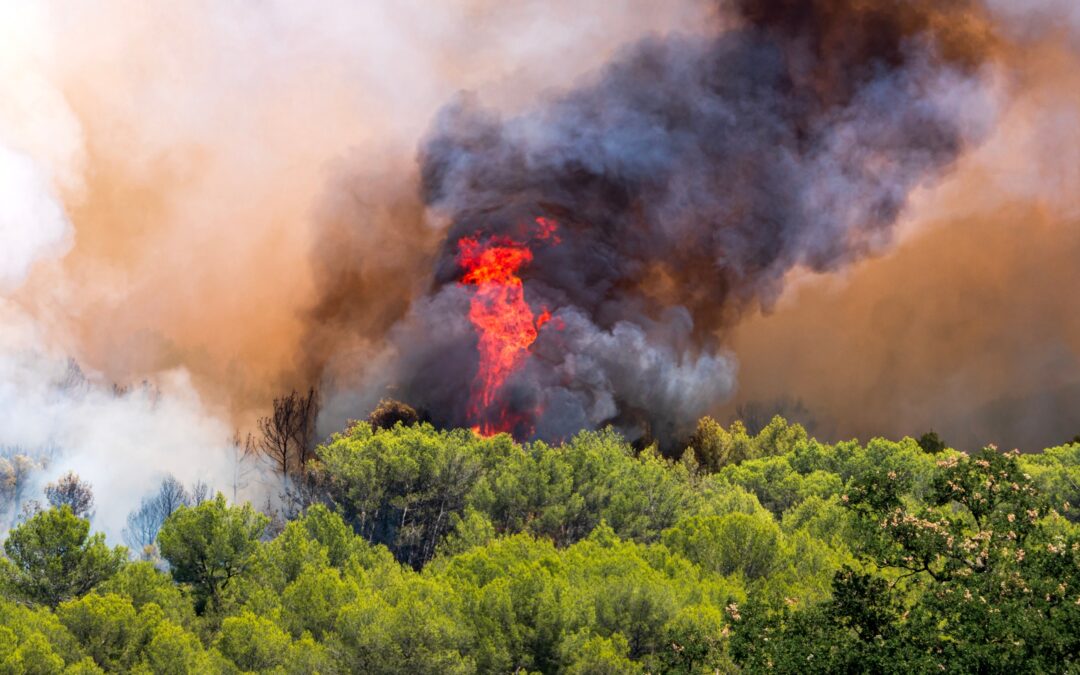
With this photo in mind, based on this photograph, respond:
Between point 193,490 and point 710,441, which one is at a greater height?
point 710,441

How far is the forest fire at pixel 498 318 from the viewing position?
117m

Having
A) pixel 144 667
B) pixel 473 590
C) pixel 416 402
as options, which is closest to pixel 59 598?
pixel 144 667

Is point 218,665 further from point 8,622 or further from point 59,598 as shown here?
point 59,598

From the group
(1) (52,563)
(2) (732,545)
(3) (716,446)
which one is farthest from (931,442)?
(1) (52,563)

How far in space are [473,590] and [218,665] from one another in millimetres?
11916

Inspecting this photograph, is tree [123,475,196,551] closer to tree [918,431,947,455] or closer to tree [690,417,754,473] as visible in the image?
tree [690,417,754,473]

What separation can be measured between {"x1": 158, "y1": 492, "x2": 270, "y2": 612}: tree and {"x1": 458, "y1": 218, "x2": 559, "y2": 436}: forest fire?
54.5m

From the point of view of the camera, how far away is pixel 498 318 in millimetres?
119688

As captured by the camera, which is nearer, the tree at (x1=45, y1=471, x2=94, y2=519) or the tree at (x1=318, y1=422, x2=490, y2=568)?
the tree at (x1=318, y1=422, x2=490, y2=568)

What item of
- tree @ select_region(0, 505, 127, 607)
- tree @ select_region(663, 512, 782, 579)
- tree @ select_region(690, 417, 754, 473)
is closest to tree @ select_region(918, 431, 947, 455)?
tree @ select_region(690, 417, 754, 473)

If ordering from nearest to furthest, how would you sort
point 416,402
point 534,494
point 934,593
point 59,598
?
point 934,593 < point 59,598 < point 534,494 < point 416,402

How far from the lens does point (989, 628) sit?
3017 centimetres

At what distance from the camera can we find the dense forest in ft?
107

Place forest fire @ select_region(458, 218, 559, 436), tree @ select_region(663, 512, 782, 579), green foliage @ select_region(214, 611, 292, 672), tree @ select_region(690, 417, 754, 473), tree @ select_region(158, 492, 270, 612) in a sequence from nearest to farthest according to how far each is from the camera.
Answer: green foliage @ select_region(214, 611, 292, 672) < tree @ select_region(663, 512, 782, 579) < tree @ select_region(158, 492, 270, 612) < forest fire @ select_region(458, 218, 559, 436) < tree @ select_region(690, 417, 754, 473)
